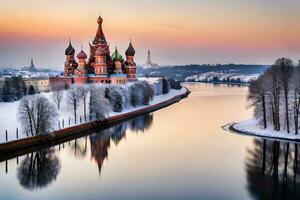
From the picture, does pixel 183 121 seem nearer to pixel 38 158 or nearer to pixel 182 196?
pixel 38 158

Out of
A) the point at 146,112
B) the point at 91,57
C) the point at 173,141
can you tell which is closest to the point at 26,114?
the point at 173,141

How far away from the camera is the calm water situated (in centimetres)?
1230

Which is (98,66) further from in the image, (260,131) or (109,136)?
(260,131)

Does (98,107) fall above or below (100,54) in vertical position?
below

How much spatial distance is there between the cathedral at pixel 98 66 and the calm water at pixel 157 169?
60.4 feet

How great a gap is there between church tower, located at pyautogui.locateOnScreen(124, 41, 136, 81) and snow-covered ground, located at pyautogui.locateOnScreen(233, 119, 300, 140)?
73.5ft

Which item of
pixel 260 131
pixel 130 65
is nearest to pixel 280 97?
pixel 260 131

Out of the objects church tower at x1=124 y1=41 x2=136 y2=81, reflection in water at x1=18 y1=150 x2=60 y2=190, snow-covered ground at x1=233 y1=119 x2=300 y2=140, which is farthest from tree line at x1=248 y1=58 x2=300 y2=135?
church tower at x1=124 y1=41 x2=136 y2=81

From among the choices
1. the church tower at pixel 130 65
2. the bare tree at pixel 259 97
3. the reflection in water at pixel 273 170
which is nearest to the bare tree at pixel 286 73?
the bare tree at pixel 259 97

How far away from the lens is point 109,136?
21875 millimetres

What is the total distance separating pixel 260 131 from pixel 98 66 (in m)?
22.6

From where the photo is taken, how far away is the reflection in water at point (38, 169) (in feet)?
44.3

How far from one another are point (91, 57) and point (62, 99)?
595 inches

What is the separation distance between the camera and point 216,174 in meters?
14.2
